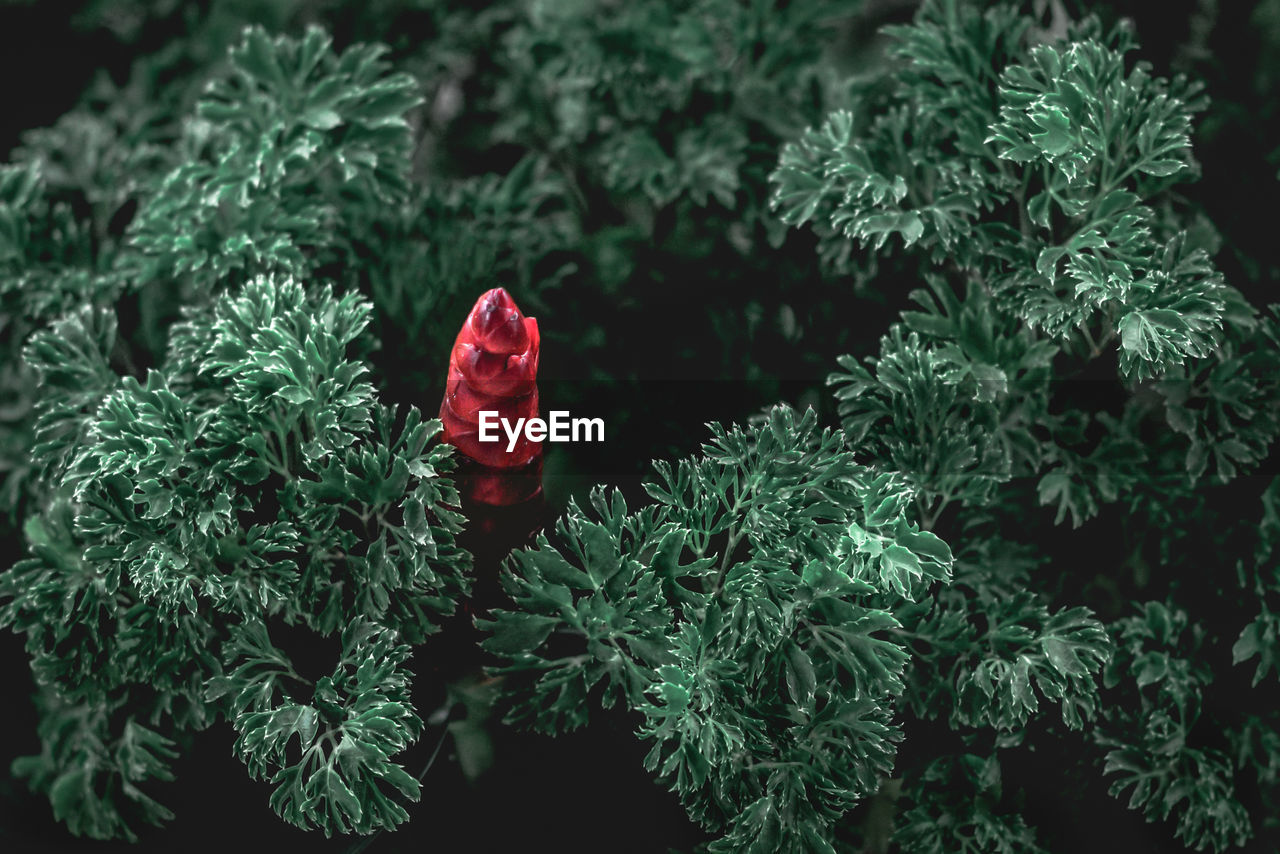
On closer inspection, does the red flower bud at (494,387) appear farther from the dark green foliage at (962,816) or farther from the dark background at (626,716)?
the dark green foliage at (962,816)

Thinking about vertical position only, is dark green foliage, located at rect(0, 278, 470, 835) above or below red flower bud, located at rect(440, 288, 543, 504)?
below

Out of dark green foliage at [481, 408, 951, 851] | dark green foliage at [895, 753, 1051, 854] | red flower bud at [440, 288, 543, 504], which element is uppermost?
red flower bud at [440, 288, 543, 504]

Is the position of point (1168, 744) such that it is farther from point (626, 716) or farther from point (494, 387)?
point (494, 387)

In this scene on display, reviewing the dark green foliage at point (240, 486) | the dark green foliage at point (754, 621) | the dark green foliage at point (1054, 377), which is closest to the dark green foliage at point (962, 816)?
the dark green foliage at point (1054, 377)

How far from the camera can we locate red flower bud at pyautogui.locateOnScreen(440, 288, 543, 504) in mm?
867

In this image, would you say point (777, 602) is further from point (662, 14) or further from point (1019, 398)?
point (662, 14)

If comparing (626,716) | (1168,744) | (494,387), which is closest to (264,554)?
(494,387)

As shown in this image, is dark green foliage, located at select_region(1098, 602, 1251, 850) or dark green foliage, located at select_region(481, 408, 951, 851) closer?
dark green foliage, located at select_region(481, 408, 951, 851)

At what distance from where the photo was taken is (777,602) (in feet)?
2.85

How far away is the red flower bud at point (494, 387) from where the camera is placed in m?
0.87

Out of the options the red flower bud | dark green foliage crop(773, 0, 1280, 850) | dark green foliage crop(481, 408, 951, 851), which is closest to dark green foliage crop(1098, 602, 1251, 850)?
dark green foliage crop(773, 0, 1280, 850)

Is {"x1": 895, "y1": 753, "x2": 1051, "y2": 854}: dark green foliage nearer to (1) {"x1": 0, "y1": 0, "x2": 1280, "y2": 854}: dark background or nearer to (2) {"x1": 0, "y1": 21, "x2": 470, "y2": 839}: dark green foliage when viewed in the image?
(1) {"x1": 0, "y1": 0, "x2": 1280, "y2": 854}: dark background

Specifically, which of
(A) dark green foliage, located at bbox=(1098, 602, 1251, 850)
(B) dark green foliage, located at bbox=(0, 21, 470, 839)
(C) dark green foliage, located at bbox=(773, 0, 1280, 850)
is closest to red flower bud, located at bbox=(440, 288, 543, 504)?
(B) dark green foliage, located at bbox=(0, 21, 470, 839)

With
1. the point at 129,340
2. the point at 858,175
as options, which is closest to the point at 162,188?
the point at 129,340
